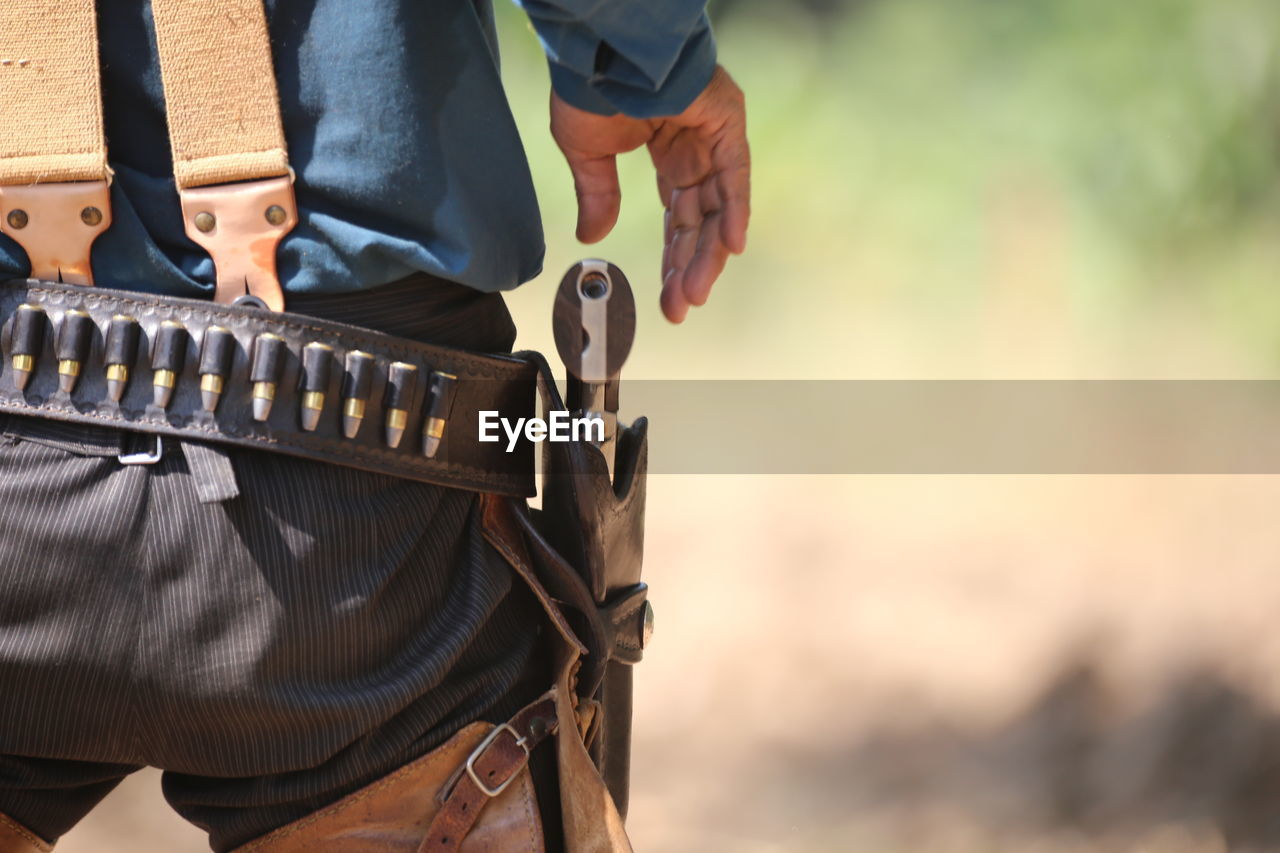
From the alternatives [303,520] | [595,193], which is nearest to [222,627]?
[303,520]

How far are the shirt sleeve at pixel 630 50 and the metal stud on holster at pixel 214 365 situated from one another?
0.39 m

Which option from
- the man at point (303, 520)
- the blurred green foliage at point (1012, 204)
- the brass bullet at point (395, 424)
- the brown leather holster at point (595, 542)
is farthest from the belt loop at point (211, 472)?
the blurred green foliage at point (1012, 204)

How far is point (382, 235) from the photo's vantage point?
1040mm

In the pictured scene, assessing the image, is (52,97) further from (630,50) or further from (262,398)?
(630,50)

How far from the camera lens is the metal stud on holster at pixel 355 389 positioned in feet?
3.49

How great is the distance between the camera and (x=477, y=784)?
1124 mm

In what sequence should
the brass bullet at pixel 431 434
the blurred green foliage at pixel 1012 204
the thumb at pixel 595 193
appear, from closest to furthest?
A: the brass bullet at pixel 431 434 < the thumb at pixel 595 193 < the blurred green foliage at pixel 1012 204

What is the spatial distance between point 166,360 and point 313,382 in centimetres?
12

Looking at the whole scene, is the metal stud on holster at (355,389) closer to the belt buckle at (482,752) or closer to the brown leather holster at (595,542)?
the brown leather holster at (595,542)

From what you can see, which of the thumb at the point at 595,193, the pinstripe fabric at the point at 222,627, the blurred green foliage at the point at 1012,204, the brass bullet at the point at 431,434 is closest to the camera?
the pinstripe fabric at the point at 222,627

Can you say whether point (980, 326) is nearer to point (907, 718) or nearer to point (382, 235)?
point (907, 718)

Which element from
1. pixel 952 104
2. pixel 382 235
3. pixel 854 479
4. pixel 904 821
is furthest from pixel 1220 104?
pixel 382 235

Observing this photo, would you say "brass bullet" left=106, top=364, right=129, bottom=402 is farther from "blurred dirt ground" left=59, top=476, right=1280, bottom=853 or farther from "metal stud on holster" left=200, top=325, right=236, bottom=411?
"blurred dirt ground" left=59, top=476, right=1280, bottom=853

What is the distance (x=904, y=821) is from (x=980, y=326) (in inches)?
76.5
